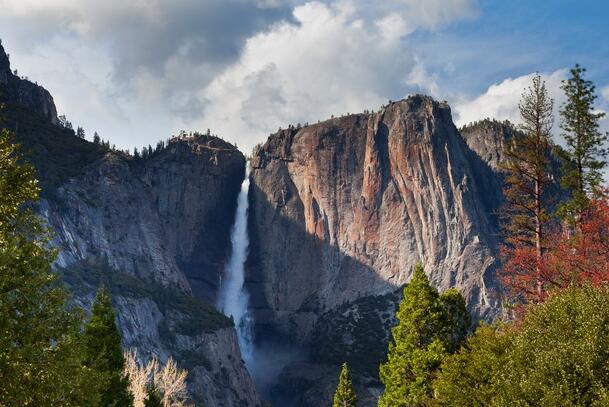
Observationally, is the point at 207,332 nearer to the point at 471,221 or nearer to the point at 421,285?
the point at 471,221

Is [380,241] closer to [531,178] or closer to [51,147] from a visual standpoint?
[51,147]

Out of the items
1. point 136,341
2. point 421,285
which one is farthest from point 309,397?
point 421,285

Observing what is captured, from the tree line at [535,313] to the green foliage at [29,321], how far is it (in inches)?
758

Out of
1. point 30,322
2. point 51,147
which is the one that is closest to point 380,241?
point 51,147

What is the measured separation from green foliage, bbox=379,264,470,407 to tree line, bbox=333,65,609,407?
0.07 meters

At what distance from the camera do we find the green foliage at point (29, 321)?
2217cm

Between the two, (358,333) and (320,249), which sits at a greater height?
(320,249)

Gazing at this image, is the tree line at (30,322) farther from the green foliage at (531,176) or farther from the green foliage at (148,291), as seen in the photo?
the green foliage at (148,291)

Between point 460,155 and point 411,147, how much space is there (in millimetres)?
14098

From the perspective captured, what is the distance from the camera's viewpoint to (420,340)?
46.3m

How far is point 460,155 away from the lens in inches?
7441

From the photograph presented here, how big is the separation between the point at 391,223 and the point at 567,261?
14967cm

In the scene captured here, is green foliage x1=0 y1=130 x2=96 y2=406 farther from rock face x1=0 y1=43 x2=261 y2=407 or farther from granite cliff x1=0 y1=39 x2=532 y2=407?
granite cliff x1=0 y1=39 x2=532 y2=407

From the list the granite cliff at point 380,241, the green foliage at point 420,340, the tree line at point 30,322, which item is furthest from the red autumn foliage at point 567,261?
the granite cliff at point 380,241
